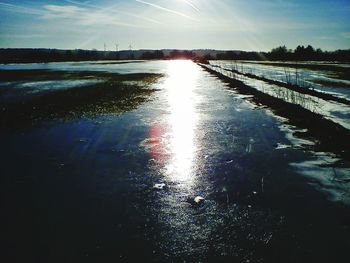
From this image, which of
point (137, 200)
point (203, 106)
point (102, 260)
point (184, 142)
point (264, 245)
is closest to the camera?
point (102, 260)

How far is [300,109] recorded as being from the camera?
8.54m

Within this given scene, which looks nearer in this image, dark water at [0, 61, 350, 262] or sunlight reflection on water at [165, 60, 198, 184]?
dark water at [0, 61, 350, 262]

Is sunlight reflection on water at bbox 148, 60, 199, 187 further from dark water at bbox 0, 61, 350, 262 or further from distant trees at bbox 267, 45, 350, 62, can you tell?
distant trees at bbox 267, 45, 350, 62

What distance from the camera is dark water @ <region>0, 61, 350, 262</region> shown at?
2615 millimetres

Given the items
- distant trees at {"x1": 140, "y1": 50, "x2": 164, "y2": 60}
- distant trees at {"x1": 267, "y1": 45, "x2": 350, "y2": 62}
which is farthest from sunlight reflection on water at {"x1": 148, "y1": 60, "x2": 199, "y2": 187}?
distant trees at {"x1": 140, "y1": 50, "x2": 164, "y2": 60}

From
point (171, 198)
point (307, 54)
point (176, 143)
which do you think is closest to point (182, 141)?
point (176, 143)

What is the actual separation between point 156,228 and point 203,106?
7.96 meters

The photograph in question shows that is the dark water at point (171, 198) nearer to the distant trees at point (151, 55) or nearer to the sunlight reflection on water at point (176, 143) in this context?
the sunlight reflection on water at point (176, 143)

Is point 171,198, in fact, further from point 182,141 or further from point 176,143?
point 182,141

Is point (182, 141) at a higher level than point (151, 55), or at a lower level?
lower

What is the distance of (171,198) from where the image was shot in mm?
3590

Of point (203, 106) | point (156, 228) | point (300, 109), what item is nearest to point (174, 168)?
point (156, 228)

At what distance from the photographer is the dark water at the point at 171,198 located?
8.58ft

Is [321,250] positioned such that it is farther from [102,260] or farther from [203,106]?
[203,106]
